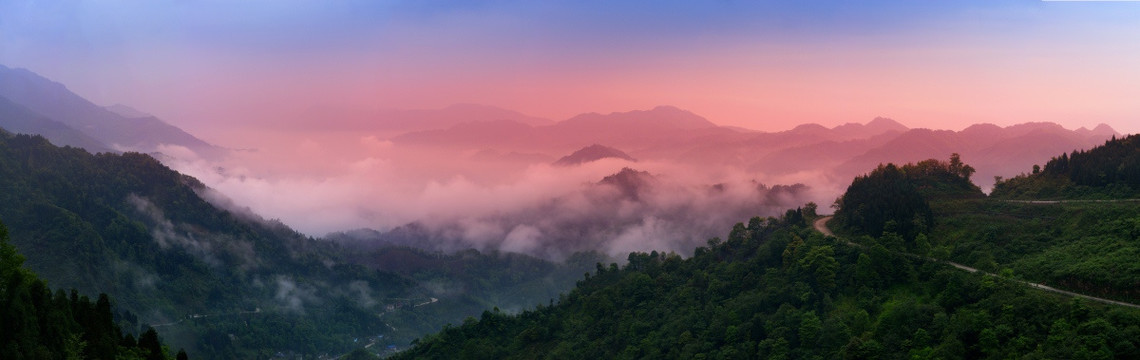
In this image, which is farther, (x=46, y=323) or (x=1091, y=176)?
(x=1091, y=176)

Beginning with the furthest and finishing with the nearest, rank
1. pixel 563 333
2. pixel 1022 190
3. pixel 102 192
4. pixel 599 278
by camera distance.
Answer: pixel 102 192, pixel 599 278, pixel 563 333, pixel 1022 190

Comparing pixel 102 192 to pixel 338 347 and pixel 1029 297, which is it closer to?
pixel 338 347

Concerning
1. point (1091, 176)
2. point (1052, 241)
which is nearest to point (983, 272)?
point (1052, 241)

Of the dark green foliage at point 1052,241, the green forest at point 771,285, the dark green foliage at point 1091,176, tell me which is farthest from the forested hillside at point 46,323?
the dark green foliage at point 1091,176

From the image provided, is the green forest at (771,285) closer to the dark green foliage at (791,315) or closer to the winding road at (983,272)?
the dark green foliage at (791,315)

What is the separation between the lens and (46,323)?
39.3 meters

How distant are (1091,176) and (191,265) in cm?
14460

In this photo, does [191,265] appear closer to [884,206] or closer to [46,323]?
[46,323]

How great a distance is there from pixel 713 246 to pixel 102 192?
12684cm

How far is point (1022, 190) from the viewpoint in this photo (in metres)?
68.2

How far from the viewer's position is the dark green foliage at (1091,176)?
58834 millimetres

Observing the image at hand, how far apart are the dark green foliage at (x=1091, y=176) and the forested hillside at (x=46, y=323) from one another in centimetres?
7056

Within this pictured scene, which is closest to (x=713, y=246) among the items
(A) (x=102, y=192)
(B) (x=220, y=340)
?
(B) (x=220, y=340)

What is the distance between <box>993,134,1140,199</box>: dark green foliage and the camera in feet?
193
